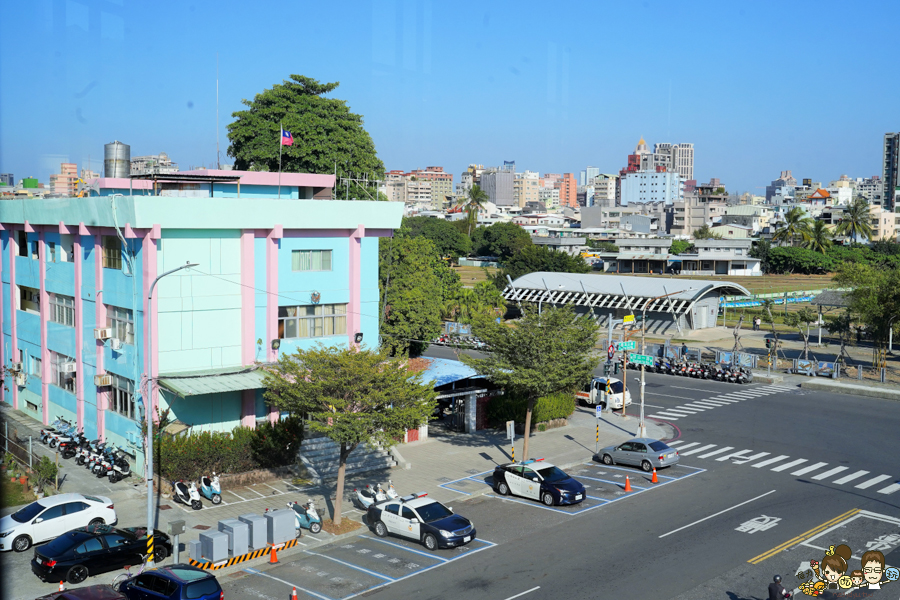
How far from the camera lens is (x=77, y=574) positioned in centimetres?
2123

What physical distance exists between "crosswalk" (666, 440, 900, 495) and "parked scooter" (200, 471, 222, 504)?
1954cm

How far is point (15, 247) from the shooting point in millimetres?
41594

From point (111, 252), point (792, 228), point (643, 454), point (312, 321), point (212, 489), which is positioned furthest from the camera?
point (792, 228)

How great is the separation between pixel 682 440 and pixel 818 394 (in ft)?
54.0

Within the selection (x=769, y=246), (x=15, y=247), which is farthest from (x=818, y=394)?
(x=769, y=246)

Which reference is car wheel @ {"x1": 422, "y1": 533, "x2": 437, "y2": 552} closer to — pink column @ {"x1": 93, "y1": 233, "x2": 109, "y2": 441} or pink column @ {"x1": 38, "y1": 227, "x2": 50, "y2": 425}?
pink column @ {"x1": 93, "y1": 233, "x2": 109, "y2": 441}

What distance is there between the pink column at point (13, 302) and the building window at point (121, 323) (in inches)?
469

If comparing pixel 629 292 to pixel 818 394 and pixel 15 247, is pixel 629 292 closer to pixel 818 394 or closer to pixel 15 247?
pixel 818 394

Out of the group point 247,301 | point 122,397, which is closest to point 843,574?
point 247,301

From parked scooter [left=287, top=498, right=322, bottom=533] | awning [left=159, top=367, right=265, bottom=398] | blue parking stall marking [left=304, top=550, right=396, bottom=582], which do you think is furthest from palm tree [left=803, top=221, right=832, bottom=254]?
blue parking stall marking [left=304, top=550, right=396, bottom=582]

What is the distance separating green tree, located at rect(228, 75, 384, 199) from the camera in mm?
59000

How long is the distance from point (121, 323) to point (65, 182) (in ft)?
63.0

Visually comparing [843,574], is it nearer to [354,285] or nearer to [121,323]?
[354,285]

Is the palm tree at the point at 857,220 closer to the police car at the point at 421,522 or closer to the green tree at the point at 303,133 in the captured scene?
the green tree at the point at 303,133
